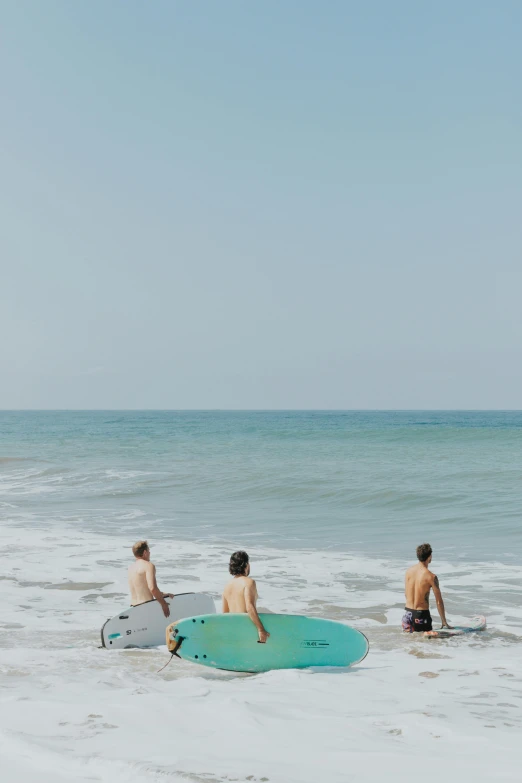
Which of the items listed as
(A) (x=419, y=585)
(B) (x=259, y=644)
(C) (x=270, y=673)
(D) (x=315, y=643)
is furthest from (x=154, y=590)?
(A) (x=419, y=585)

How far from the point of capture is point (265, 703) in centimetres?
629

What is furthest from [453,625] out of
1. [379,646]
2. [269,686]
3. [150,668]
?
[150,668]

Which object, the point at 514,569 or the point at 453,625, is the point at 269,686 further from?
the point at 514,569

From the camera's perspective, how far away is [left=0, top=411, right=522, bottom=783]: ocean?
201 inches

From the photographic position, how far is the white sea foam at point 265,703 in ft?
16.2

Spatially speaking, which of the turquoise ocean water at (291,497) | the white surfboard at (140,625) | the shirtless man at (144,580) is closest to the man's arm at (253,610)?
the shirtless man at (144,580)

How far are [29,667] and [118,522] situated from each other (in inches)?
442

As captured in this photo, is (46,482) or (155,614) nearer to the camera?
(155,614)

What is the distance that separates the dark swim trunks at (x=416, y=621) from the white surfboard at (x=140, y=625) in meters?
2.69

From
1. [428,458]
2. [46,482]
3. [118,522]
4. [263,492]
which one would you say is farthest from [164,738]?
[428,458]

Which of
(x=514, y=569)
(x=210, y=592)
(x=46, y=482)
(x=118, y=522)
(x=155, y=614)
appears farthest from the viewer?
(x=46, y=482)

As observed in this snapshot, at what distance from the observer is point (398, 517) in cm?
1956

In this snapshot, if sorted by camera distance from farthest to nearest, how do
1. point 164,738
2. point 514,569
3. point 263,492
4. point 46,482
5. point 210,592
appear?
1. point 46,482
2. point 263,492
3. point 514,569
4. point 210,592
5. point 164,738

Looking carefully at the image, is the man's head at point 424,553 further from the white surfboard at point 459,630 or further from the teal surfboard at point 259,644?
the teal surfboard at point 259,644
